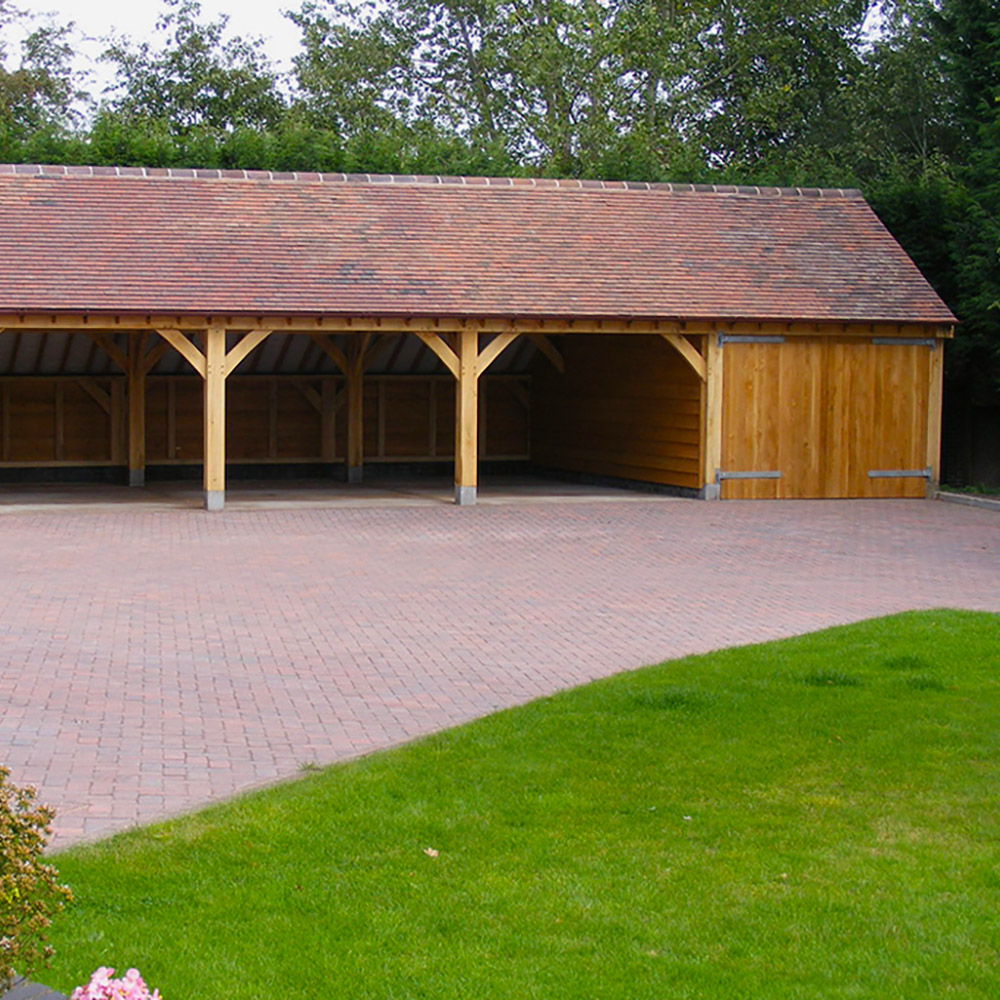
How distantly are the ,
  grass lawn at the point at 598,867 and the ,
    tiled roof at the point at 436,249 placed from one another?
1362cm

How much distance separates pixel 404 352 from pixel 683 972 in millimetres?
22799

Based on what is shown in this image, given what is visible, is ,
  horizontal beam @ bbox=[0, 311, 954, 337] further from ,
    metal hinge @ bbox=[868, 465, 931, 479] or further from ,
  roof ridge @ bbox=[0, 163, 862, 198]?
,
  roof ridge @ bbox=[0, 163, 862, 198]

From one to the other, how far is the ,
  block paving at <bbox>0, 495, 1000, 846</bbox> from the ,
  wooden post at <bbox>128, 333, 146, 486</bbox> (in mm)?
3344

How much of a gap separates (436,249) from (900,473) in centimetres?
794

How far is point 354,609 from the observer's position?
13.1 meters

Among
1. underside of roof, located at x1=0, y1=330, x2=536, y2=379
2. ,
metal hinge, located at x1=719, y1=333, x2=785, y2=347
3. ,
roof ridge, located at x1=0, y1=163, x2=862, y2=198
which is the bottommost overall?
underside of roof, located at x1=0, y1=330, x2=536, y2=379

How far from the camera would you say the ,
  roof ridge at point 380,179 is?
76.2ft

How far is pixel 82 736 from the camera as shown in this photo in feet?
27.6

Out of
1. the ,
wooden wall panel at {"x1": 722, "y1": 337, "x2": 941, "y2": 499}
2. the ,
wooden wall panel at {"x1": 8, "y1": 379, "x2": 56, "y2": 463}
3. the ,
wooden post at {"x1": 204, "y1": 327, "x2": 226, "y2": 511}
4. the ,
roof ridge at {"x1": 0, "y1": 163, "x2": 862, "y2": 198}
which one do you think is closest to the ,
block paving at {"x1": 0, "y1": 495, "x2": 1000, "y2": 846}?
the ,
  wooden post at {"x1": 204, "y1": 327, "x2": 226, "y2": 511}

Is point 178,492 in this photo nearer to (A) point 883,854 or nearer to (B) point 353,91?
(A) point 883,854

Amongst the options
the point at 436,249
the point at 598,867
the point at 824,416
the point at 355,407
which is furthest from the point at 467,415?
the point at 598,867

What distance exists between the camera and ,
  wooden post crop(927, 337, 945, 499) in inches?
937

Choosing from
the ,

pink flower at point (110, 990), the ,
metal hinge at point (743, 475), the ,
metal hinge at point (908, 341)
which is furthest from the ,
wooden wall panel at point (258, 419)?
the ,

   pink flower at point (110, 990)

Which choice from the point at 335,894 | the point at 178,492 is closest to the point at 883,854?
the point at 335,894
